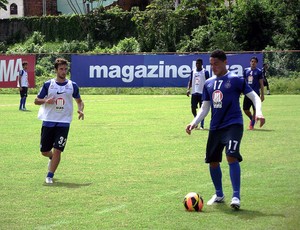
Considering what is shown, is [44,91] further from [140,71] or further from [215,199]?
[140,71]

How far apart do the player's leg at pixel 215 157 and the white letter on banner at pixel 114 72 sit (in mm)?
34653

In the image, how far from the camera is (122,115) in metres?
28.0

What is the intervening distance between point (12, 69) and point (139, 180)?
34.0m

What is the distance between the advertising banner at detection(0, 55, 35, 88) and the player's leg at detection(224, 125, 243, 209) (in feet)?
118

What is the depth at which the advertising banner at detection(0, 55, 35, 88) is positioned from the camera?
149ft

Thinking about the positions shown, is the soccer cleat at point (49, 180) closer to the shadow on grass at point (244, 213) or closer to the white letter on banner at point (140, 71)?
the shadow on grass at point (244, 213)

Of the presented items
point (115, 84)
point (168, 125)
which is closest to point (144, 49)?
point (115, 84)

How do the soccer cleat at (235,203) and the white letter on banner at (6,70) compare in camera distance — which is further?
the white letter on banner at (6,70)

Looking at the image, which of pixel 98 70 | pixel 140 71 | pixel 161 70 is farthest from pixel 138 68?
pixel 98 70

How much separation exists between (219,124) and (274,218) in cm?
150

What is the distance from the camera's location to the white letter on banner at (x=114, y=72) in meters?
45.0

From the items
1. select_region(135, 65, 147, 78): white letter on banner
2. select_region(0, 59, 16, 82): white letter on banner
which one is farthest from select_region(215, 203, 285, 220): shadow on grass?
select_region(0, 59, 16, 82): white letter on banner

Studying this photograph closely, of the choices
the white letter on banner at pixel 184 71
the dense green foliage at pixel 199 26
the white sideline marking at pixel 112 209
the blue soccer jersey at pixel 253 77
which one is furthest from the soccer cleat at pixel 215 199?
the dense green foliage at pixel 199 26

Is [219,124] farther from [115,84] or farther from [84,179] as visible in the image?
[115,84]
